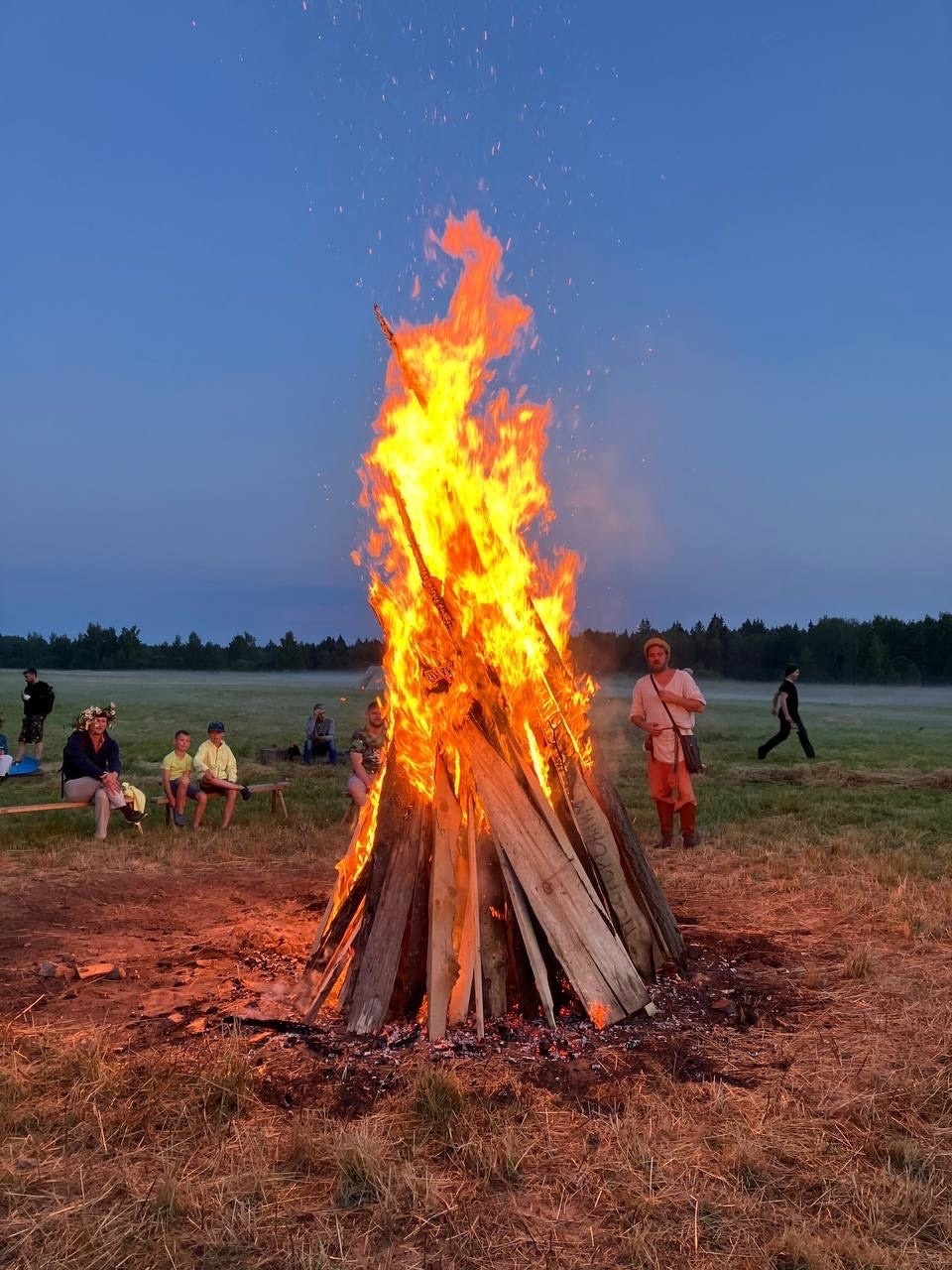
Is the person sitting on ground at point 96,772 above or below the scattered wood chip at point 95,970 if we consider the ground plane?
above

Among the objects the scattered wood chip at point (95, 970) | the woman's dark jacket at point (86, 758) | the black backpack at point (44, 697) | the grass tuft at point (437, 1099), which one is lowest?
the scattered wood chip at point (95, 970)

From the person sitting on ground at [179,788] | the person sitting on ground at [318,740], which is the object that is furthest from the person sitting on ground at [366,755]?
the person sitting on ground at [318,740]

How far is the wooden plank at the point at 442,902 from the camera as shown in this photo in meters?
4.61

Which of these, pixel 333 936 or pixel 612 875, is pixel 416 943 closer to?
pixel 333 936

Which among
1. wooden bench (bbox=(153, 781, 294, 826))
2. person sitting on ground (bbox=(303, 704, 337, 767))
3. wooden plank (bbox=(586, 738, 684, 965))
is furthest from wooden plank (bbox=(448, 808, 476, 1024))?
person sitting on ground (bbox=(303, 704, 337, 767))

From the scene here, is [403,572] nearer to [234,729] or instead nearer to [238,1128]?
[238,1128]

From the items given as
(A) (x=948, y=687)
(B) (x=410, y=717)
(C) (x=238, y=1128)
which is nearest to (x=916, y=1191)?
(C) (x=238, y=1128)

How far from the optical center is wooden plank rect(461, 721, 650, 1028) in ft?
15.5

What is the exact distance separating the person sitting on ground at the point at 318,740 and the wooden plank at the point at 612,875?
39.9 feet

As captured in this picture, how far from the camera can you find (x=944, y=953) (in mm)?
5781

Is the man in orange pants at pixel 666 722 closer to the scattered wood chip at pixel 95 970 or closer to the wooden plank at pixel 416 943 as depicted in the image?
the wooden plank at pixel 416 943

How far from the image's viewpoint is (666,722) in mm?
8977

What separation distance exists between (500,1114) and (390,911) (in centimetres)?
139

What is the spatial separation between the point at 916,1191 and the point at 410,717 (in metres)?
3.31
